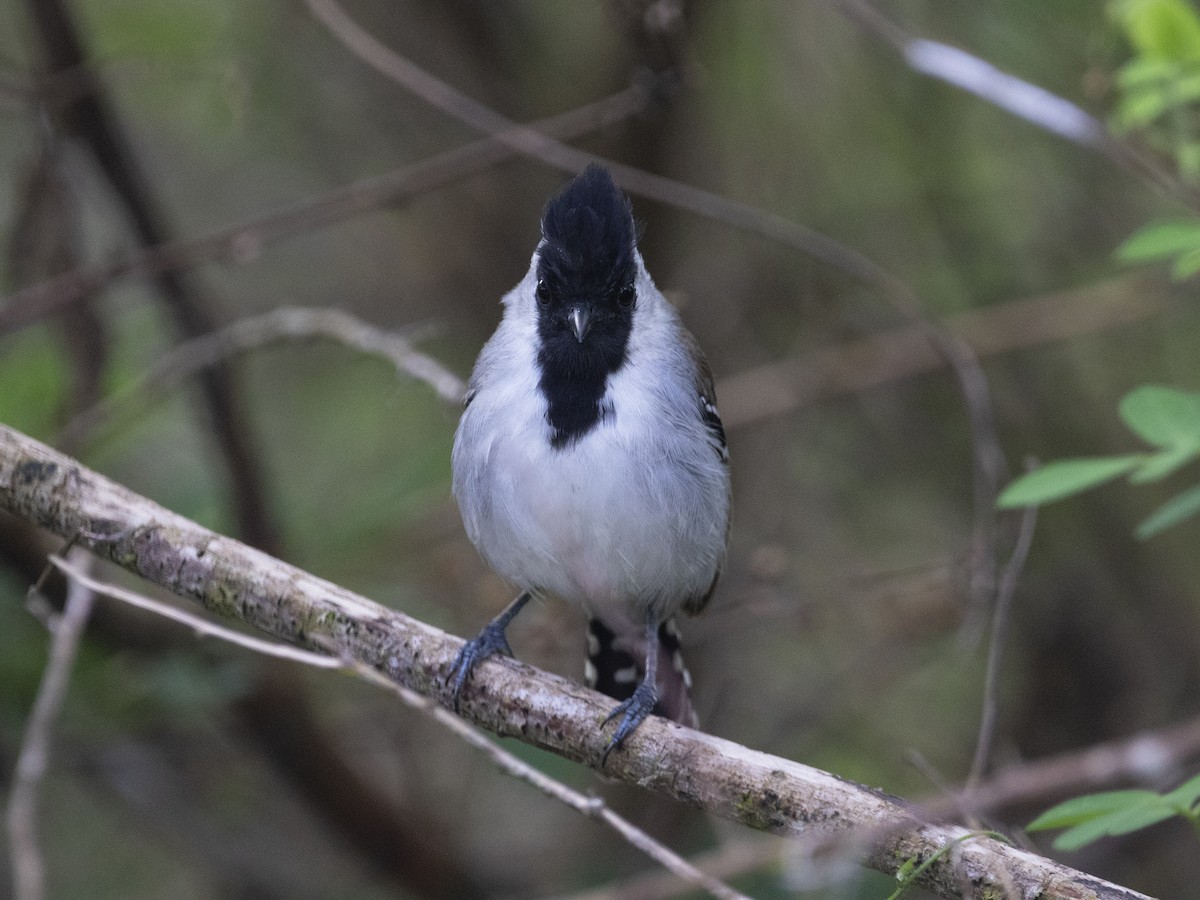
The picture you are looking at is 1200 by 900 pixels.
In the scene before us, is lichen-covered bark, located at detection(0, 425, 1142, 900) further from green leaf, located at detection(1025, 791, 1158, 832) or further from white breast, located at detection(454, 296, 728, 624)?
green leaf, located at detection(1025, 791, 1158, 832)

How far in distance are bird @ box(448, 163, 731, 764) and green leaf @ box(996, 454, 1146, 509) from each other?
106cm

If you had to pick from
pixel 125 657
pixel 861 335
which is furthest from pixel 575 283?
pixel 861 335

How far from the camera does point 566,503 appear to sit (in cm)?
387

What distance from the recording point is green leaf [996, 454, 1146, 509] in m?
3.27

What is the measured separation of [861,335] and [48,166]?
405 centimetres

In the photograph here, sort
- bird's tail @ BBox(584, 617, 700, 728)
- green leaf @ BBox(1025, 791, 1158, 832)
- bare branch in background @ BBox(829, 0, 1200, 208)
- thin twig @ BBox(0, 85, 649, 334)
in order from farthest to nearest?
thin twig @ BBox(0, 85, 649, 334) < bird's tail @ BBox(584, 617, 700, 728) < bare branch in background @ BBox(829, 0, 1200, 208) < green leaf @ BBox(1025, 791, 1158, 832)

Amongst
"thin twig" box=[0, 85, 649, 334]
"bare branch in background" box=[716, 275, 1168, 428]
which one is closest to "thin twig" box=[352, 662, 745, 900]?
"thin twig" box=[0, 85, 649, 334]

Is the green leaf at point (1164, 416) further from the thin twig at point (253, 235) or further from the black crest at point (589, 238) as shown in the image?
the thin twig at point (253, 235)

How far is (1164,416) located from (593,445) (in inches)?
63.0

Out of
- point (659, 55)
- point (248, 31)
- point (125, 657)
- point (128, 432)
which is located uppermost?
point (248, 31)

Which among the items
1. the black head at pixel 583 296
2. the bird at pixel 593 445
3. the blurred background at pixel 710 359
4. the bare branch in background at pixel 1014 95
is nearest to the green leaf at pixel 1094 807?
the bird at pixel 593 445

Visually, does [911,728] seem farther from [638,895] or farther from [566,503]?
[638,895]

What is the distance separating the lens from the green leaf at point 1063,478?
129 inches

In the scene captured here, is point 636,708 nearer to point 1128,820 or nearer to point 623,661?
point 623,661
